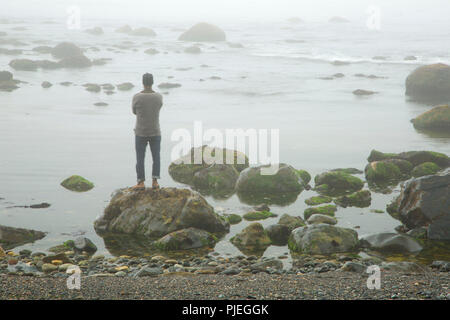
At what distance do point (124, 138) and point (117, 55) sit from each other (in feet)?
118

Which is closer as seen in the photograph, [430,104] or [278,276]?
[278,276]

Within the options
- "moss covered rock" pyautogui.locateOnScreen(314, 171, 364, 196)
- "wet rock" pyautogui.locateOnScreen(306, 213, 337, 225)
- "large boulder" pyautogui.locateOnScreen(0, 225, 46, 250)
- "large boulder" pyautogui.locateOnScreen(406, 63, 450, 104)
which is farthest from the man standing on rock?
"large boulder" pyautogui.locateOnScreen(406, 63, 450, 104)

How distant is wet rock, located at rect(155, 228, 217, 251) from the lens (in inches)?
515

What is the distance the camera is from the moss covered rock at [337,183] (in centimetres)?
1747

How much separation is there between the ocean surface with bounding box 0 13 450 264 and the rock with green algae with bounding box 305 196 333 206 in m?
0.30

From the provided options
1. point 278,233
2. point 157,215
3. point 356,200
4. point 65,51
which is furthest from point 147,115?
point 65,51

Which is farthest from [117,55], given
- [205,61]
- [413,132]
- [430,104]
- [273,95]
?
[413,132]

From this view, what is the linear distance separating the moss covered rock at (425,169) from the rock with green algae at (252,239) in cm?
740

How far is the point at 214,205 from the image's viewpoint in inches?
639

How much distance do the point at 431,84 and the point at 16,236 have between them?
29587mm

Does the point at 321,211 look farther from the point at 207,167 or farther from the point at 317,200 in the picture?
the point at 207,167

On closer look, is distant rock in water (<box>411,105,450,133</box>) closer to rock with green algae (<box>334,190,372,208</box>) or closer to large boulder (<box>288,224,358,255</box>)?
rock with green algae (<box>334,190,372,208</box>)

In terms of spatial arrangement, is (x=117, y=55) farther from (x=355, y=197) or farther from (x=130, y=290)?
(x=130, y=290)

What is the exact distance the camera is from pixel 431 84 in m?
35.8
